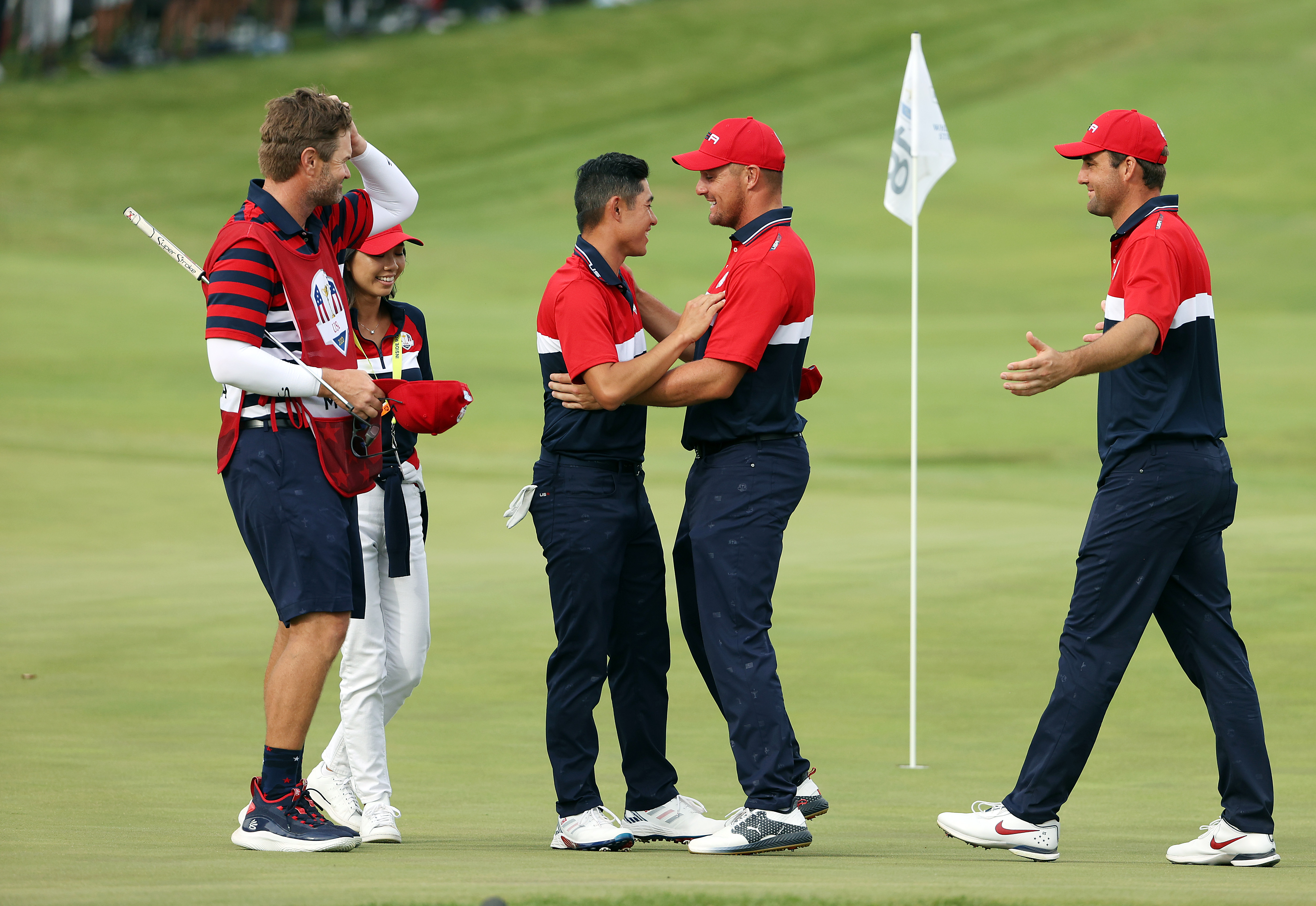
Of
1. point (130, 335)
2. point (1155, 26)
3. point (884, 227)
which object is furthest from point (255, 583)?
point (1155, 26)

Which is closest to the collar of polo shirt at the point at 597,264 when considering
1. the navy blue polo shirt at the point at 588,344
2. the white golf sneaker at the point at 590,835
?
the navy blue polo shirt at the point at 588,344

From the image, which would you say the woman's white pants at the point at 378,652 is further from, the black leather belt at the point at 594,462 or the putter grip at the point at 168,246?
the putter grip at the point at 168,246

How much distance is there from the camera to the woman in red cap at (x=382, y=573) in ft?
20.7

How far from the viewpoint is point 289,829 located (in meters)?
5.42

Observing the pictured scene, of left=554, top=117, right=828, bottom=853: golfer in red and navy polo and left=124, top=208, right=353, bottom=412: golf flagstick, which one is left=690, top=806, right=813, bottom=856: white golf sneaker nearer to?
left=554, top=117, right=828, bottom=853: golfer in red and navy polo

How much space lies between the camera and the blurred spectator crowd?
175ft

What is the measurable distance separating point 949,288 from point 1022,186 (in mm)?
9583

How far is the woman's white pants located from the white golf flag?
3.41 m

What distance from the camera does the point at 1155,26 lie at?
57094mm

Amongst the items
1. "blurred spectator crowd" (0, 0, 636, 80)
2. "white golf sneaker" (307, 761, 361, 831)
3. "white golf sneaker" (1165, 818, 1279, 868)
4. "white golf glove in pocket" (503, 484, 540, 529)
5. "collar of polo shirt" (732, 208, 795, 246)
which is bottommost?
"white golf sneaker" (1165, 818, 1279, 868)

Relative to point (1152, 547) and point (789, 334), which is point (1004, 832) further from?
point (789, 334)

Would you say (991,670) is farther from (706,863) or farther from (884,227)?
(884,227)

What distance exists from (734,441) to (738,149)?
103 cm

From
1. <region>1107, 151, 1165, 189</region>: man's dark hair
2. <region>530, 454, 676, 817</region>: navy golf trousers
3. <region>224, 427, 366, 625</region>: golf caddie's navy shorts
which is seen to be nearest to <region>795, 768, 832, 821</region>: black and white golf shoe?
<region>530, 454, 676, 817</region>: navy golf trousers
